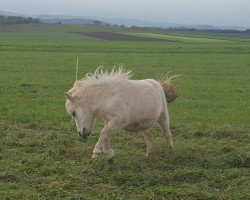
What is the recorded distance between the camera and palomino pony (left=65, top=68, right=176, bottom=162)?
29.7 feet

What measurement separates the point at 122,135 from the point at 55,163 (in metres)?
3.10

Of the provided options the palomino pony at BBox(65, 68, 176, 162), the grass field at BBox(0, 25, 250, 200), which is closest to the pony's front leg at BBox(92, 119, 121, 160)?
the palomino pony at BBox(65, 68, 176, 162)

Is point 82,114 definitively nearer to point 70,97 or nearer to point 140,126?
point 70,97

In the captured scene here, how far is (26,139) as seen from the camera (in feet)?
36.4

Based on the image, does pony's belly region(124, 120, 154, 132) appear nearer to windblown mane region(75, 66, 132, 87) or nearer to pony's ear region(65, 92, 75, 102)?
windblown mane region(75, 66, 132, 87)

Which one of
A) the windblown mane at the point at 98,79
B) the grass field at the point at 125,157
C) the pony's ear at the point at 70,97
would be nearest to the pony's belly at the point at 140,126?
the grass field at the point at 125,157

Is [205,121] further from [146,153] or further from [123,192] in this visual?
[123,192]

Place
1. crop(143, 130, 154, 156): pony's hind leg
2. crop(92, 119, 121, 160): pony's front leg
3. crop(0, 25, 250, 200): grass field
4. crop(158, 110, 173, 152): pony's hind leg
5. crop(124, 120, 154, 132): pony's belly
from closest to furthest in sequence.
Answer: crop(0, 25, 250, 200): grass field, crop(92, 119, 121, 160): pony's front leg, crop(124, 120, 154, 132): pony's belly, crop(143, 130, 154, 156): pony's hind leg, crop(158, 110, 173, 152): pony's hind leg

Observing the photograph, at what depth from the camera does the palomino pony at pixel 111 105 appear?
9047 millimetres

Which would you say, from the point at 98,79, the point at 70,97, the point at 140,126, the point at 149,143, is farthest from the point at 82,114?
the point at 149,143

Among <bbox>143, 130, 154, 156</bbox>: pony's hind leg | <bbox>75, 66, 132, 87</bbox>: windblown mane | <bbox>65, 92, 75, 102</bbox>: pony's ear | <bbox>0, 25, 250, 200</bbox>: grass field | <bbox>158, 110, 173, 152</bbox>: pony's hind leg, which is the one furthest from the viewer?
<bbox>158, 110, 173, 152</bbox>: pony's hind leg

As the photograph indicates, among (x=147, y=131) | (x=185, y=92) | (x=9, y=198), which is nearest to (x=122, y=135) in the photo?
(x=147, y=131)

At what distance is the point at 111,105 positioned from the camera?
29.9 feet

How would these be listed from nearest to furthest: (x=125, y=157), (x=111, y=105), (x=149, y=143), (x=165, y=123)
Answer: (x=111, y=105) → (x=125, y=157) → (x=149, y=143) → (x=165, y=123)
